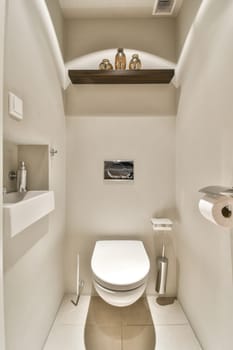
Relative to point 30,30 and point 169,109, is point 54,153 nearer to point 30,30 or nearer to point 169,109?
point 30,30

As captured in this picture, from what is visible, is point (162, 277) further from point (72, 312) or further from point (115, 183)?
point (115, 183)

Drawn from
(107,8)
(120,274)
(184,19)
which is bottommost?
(120,274)

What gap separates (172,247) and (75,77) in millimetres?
1650

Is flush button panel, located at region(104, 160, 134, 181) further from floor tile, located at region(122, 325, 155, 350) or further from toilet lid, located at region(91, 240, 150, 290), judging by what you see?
floor tile, located at region(122, 325, 155, 350)

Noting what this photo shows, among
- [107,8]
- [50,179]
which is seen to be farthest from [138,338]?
[107,8]

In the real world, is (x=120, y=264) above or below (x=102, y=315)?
above

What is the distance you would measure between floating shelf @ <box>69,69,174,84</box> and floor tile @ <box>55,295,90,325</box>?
183cm

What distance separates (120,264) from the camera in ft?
4.64

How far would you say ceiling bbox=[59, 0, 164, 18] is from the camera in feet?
5.77

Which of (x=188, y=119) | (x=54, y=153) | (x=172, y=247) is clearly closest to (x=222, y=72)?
(x=188, y=119)

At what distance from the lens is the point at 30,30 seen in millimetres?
1189

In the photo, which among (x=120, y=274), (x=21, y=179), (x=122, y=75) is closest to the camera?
(x=21, y=179)

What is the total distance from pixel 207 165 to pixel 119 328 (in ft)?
4.10

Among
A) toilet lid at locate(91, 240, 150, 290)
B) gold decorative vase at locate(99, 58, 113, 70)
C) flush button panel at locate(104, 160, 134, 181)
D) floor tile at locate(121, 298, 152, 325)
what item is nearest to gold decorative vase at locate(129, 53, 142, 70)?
gold decorative vase at locate(99, 58, 113, 70)
